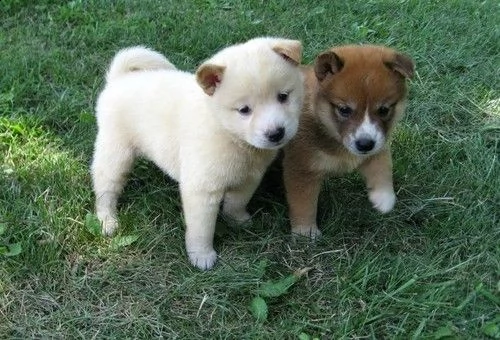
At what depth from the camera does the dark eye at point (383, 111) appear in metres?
3.37

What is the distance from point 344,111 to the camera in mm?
3398

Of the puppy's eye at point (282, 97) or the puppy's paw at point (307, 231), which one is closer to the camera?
the puppy's eye at point (282, 97)

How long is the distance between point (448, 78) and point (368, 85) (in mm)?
2164

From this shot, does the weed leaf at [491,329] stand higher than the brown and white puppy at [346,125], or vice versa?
the brown and white puppy at [346,125]

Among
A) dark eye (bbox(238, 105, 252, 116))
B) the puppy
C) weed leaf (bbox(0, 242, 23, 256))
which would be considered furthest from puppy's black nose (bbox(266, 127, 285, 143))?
weed leaf (bbox(0, 242, 23, 256))

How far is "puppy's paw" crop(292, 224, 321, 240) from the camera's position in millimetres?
3670

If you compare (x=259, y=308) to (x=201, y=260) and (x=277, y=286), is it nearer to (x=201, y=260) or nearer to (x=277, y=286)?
(x=277, y=286)

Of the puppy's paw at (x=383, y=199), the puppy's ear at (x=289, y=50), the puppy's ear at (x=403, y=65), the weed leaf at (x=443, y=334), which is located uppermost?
the puppy's ear at (x=289, y=50)

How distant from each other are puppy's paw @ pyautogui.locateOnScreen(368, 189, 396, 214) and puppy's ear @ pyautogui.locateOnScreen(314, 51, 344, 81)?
0.73 meters

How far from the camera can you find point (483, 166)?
4172 millimetres

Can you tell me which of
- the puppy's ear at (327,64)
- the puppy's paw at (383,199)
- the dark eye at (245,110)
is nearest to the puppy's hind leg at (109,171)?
the dark eye at (245,110)

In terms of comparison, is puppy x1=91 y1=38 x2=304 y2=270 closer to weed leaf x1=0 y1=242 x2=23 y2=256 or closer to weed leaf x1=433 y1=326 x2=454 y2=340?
weed leaf x1=0 y1=242 x2=23 y2=256

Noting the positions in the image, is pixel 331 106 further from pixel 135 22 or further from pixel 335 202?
pixel 135 22

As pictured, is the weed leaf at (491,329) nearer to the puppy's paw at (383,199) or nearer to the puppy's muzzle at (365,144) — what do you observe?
the puppy's paw at (383,199)
